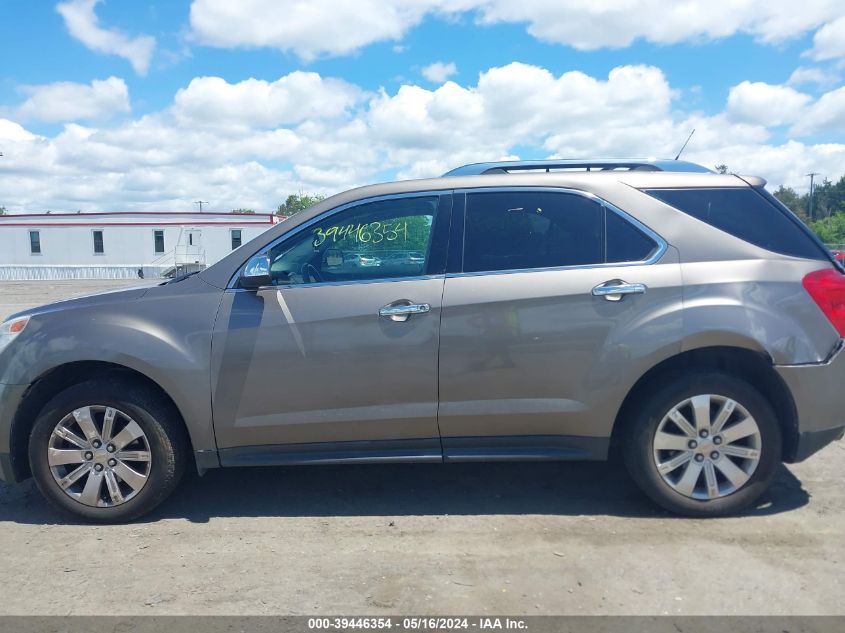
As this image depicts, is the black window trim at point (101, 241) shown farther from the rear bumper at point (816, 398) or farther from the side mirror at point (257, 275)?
the rear bumper at point (816, 398)

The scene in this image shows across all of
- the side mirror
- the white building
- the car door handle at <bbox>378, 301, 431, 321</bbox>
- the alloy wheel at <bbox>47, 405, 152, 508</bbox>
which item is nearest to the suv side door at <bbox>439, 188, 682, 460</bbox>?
the car door handle at <bbox>378, 301, 431, 321</bbox>

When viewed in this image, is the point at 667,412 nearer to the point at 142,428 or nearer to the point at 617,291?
the point at 617,291

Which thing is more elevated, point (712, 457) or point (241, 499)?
point (712, 457)

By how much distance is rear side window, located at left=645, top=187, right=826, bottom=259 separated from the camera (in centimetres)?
396

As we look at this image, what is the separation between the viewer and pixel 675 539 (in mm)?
3701

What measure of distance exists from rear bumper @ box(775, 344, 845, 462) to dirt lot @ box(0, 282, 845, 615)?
1.59 ft

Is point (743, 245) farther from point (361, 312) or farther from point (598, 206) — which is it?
point (361, 312)

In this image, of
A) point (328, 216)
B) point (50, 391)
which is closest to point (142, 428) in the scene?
point (50, 391)

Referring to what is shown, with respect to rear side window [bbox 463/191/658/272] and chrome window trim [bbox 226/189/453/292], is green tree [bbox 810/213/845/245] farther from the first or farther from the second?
chrome window trim [bbox 226/189/453/292]

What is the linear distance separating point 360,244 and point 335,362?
2.39ft

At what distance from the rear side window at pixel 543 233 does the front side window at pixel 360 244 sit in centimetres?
30

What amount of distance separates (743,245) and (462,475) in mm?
2290

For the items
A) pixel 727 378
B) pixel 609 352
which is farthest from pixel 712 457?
pixel 609 352

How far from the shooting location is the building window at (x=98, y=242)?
47.4 metres
